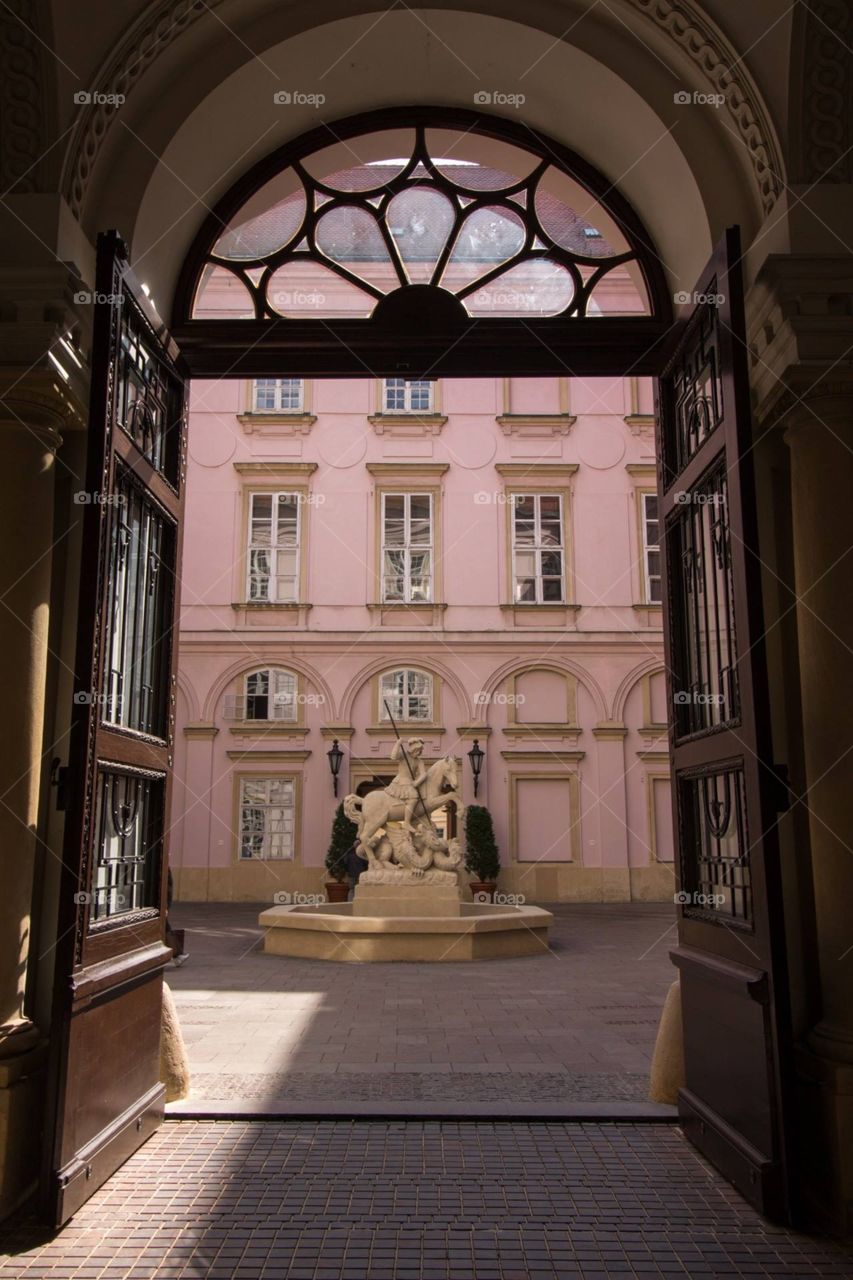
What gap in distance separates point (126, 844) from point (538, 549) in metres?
17.3

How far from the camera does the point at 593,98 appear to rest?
539cm

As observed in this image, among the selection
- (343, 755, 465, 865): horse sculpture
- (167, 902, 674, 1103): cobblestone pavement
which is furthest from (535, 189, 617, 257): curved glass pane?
(343, 755, 465, 865): horse sculpture

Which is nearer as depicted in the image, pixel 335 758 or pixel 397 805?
pixel 397 805

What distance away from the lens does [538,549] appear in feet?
69.9

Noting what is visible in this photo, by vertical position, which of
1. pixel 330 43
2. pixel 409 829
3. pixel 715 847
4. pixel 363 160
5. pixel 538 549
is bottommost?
pixel 715 847

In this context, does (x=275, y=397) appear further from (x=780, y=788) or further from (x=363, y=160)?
(x=780, y=788)

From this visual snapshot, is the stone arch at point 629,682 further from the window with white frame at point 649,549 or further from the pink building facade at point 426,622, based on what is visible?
the window with white frame at point 649,549

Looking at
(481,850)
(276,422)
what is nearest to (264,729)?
(481,850)

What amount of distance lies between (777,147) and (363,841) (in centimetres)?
1011

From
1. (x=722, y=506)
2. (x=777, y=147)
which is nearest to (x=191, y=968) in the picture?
(x=722, y=506)

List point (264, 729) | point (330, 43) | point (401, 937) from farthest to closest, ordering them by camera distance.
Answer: point (264, 729) → point (401, 937) → point (330, 43)

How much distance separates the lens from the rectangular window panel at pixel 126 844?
167 inches

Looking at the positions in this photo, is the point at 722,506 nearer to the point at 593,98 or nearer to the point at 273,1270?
the point at 593,98

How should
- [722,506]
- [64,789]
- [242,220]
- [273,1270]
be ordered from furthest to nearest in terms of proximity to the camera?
[242,220] → [722,506] → [64,789] → [273,1270]
